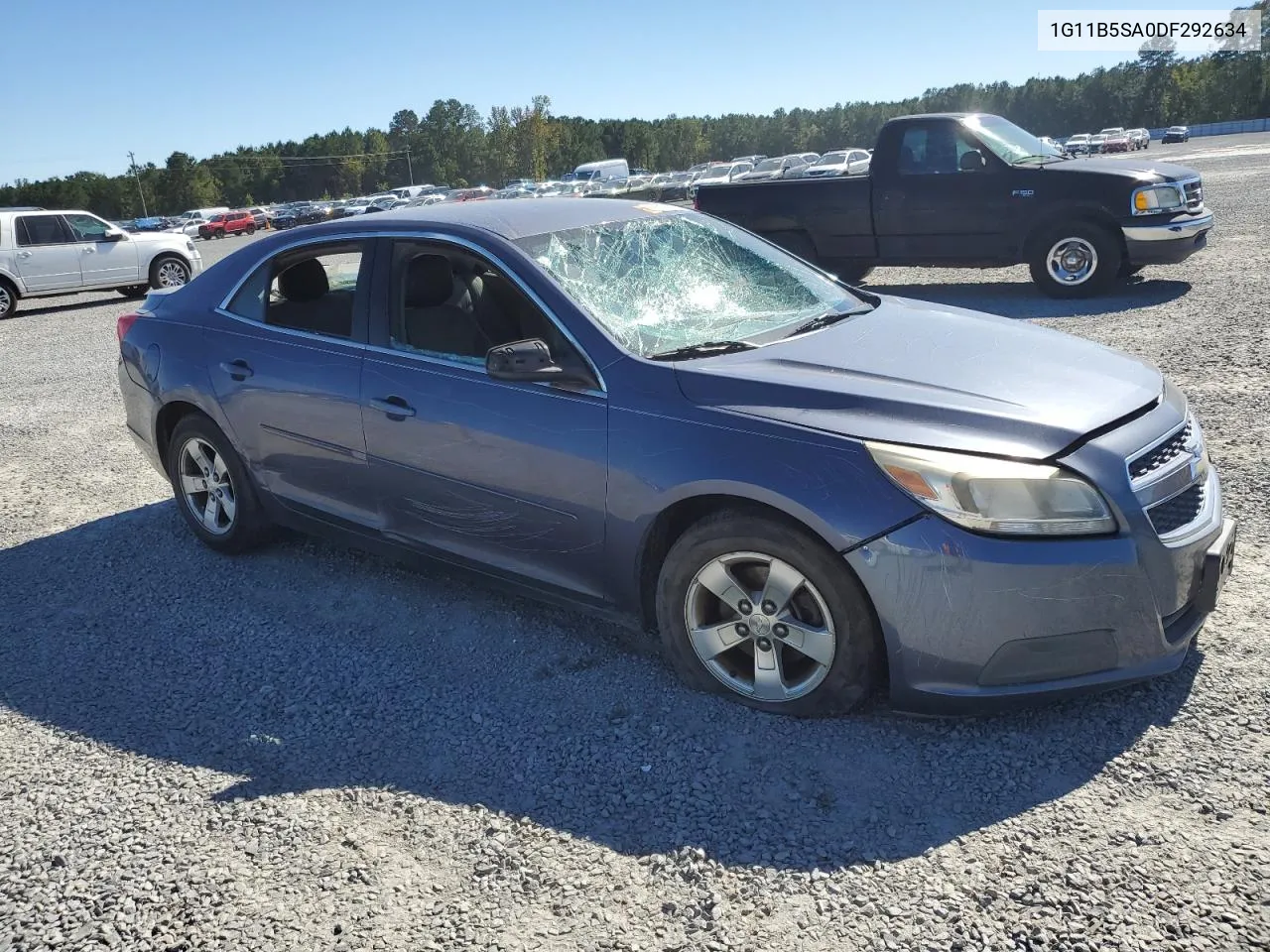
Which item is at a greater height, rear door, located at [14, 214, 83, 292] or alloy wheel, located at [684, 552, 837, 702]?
rear door, located at [14, 214, 83, 292]

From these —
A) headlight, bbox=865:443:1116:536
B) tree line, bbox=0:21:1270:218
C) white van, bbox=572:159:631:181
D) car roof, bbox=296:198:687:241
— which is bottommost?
headlight, bbox=865:443:1116:536

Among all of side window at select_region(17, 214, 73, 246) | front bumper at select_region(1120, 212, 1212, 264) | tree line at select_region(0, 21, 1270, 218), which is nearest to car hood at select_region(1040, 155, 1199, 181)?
front bumper at select_region(1120, 212, 1212, 264)

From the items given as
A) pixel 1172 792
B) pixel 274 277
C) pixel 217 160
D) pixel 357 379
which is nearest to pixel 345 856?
pixel 357 379

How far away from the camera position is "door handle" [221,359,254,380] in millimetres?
4719

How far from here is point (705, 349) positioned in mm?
3686

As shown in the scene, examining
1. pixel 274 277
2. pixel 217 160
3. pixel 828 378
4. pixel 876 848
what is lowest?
pixel 876 848

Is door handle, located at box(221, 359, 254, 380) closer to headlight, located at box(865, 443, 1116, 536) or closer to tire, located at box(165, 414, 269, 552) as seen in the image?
tire, located at box(165, 414, 269, 552)

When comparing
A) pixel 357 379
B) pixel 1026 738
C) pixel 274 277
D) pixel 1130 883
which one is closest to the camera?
pixel 1130 883

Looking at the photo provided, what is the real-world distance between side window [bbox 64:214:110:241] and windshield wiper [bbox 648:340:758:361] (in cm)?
1718

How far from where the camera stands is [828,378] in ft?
11.0

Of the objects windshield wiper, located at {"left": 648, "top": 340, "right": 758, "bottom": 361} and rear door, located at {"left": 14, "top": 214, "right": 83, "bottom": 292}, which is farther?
rear door, located at {"left": 14, "top": 214, "right": 83, "bottom": 292}

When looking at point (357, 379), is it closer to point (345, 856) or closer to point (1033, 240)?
point (345, 856)

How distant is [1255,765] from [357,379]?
3425 millimetres

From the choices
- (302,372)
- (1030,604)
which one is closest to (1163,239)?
(1030,604)
